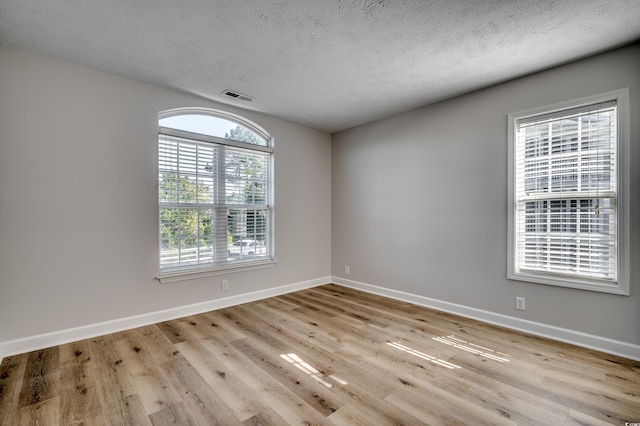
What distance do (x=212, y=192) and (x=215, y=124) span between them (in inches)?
34.6

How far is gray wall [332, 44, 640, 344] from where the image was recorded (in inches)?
101

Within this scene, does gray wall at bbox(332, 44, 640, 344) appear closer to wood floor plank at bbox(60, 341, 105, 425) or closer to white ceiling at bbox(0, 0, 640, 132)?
white ceiling at bbox(0, 0, 640, 132)

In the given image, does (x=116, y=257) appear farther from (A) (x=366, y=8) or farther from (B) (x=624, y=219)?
(B) (x=624, y=219)

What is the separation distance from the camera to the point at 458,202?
3.53 meters

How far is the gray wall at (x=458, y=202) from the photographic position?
2568 millimetres

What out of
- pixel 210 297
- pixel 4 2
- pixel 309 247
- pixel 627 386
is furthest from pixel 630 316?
pixel 4 2

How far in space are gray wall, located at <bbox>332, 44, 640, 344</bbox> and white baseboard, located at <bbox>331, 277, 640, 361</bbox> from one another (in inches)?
2.0

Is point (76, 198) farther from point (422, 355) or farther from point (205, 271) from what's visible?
point (422, 355)

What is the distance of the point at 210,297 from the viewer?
12.1 feet

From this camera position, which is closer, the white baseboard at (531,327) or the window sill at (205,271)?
the white baseboard at (531,327)

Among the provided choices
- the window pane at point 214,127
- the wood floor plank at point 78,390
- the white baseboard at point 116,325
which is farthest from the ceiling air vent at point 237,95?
the wood floor plank at point 78,390

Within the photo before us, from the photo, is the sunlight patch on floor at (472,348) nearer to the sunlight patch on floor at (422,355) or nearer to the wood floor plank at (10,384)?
the sunlight patch on floor at (422,355)

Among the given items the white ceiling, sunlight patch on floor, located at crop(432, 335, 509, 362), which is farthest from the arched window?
sunlight patch on floor, located at crop(432, 335, 509, 362)

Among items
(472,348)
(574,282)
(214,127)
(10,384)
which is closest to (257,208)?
(214,127)
